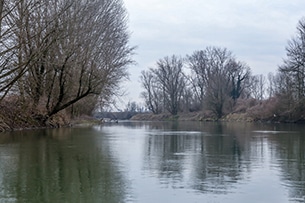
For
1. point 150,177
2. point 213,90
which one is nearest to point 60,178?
point 150,177

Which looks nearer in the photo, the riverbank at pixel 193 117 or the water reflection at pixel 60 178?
the water reflection at pixel 60 178

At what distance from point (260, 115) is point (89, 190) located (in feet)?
167

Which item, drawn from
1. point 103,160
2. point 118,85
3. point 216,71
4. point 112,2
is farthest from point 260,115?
point 103,160

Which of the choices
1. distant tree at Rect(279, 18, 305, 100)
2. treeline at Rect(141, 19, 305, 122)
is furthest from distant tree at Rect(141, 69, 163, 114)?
distant tree at Rect(279, 18, 305, 100)

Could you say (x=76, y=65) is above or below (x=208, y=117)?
above

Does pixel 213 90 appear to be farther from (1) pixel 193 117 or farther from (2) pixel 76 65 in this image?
(2) pixel 76 65

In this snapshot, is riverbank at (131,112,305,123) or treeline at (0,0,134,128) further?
riverbank at (131,112,305,123)

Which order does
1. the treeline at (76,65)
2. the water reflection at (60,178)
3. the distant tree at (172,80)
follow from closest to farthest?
the water reflection at (60,178), the treeline at (76,65), the distant tree at (172,80)

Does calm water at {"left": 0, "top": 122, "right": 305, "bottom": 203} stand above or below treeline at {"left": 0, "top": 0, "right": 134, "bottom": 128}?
below

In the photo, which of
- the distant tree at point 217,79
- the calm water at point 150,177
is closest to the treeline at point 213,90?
the distant tree at point 217,79

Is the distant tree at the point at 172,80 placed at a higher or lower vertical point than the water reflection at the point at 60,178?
higher

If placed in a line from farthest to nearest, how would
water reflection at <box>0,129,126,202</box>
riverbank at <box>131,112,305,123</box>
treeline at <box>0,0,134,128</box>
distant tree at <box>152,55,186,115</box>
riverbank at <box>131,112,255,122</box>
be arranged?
distant tree at <box>152,55,186,115</box> < riverbank at <box>131,112,255,122</box> < riverbank at <box>131,112,305,123</box> < treeline at <box>0,0,134,128</box> < water reflection at <box>0,129,126,202</box>

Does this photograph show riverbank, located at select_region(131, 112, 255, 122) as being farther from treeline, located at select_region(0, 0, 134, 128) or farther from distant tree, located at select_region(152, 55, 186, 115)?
treeline, located at select_region(0, 0, 134, 128)

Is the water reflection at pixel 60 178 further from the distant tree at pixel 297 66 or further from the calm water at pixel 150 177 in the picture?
the distant tree at pixel 297 66
